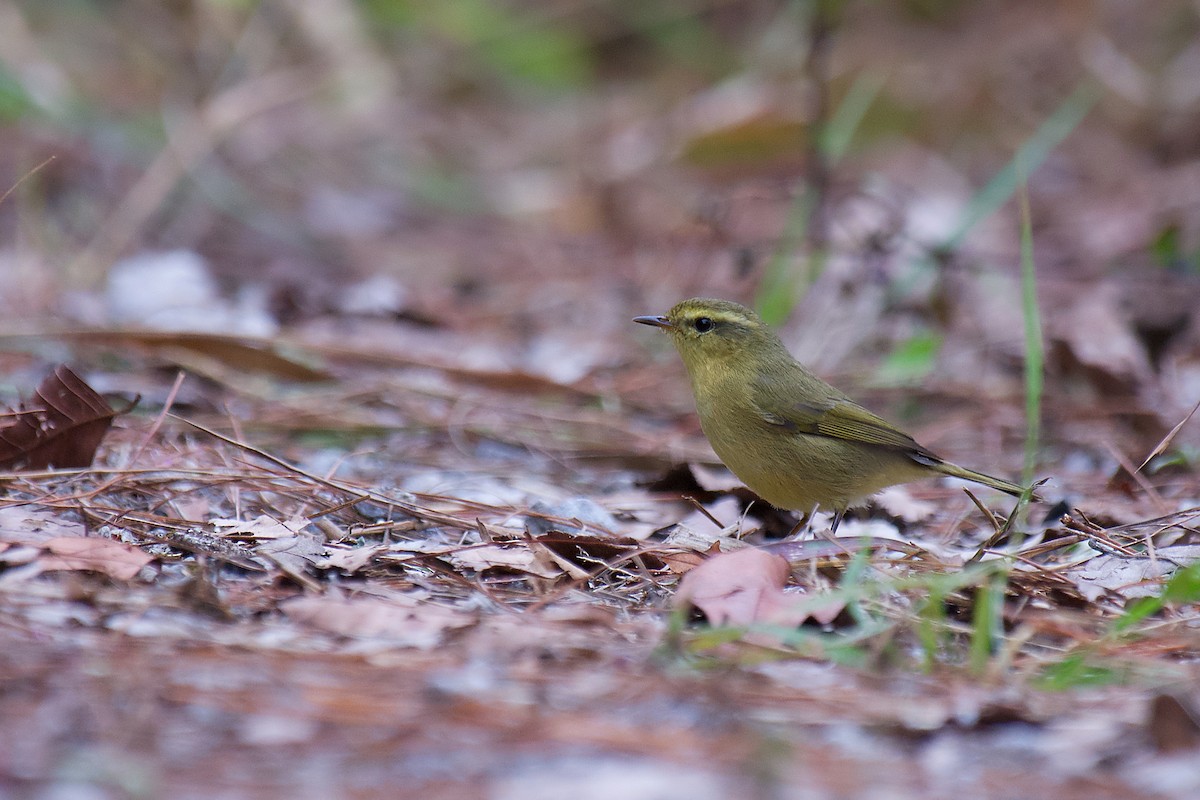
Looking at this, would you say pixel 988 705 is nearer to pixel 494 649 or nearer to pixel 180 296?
pixel 494 649

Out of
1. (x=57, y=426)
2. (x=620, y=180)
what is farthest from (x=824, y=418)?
(x=620, y=180)

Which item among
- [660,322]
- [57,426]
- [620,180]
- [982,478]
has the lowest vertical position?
[57,426]

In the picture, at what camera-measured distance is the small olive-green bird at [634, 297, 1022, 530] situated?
4.84 meters

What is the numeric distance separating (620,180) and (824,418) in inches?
262

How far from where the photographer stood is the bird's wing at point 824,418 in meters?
4.98

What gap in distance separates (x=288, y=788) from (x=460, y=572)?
1.41 m

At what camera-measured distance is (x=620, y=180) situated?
11461 millimetres

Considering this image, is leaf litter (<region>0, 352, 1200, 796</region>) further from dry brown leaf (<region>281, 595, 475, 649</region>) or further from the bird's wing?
the bird's wing

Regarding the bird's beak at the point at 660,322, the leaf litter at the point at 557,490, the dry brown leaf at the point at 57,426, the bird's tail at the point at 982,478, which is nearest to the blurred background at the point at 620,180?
the leaf litter at the point at 557,490

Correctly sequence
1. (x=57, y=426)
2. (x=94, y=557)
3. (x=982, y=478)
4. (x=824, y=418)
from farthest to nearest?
(x=824, y=418) < (x=982, y=478) < (x=57, y=426) < (x=94, y=557)

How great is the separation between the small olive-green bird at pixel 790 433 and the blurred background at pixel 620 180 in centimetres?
132

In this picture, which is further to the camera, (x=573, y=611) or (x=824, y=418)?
(x=824, y=418)

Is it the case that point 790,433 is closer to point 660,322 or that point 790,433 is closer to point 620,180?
point 660,322

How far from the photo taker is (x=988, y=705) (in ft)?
8.60
